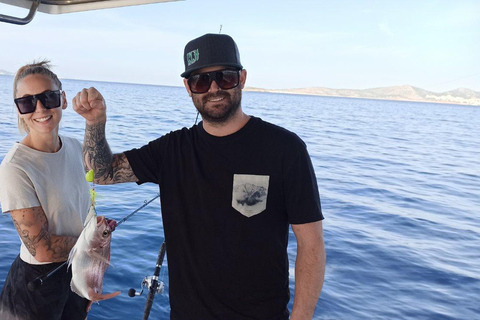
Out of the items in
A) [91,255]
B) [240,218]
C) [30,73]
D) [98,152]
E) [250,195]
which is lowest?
[91,255]

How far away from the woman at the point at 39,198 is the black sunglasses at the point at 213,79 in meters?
0.98

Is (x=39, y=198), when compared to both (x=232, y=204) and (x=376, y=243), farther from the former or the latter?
(x=376, y=243)

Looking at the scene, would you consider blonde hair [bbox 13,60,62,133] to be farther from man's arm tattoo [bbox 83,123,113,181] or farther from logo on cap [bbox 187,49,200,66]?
Answer: logo on cap [bbox 187,49,200,66]

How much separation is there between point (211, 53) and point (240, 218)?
800 millimetres

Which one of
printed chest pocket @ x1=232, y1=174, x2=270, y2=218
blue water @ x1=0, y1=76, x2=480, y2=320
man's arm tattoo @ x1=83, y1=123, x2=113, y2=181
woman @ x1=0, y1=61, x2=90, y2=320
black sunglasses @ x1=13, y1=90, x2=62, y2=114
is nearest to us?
printed chest pocket @ x1=232, y1=174, x2=270, y2=218

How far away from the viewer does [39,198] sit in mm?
2408

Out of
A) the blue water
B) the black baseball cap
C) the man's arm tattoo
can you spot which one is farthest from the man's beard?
the blue water

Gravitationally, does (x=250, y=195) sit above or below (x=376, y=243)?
above

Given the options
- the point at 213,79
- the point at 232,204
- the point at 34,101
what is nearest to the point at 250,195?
the point at 232,204

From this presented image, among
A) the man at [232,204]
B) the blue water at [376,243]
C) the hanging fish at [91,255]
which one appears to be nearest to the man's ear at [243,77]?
the man at [232,204]

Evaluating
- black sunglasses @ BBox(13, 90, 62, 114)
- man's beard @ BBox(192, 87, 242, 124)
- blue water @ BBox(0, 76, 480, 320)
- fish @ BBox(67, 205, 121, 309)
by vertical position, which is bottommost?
blue water @ BBox(0, 76, 480, 320)

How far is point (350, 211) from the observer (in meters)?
10.0

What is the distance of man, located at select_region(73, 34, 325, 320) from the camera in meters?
1.98

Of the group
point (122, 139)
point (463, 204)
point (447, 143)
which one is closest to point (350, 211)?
point (463, 204)
